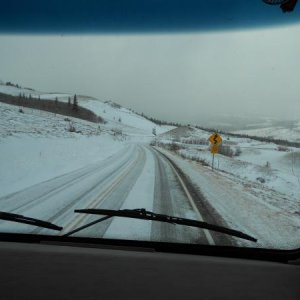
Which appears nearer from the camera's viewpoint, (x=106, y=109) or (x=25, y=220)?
(x=25, y=220)

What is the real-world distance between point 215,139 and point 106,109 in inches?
34.7

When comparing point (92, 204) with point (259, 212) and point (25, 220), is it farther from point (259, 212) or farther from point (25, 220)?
point (259, 212)

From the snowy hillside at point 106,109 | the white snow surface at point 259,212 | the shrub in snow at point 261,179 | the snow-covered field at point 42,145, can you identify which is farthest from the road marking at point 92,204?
the shrub in snow at point 261,179

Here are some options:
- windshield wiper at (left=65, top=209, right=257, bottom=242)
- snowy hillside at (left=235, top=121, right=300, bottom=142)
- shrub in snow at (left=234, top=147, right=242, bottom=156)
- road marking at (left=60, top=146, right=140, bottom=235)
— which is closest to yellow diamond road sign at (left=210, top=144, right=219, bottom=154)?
shrub in snow at (left=234, top=147, right=242, bottom=156)

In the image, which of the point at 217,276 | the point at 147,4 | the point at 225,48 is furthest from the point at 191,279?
the point at 147,4

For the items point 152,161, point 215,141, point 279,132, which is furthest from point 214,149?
point 152,161

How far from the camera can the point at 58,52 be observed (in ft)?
11.2

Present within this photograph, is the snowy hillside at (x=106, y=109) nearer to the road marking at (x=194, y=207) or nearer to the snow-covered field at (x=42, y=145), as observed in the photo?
the snow-covered field at (x=42, y=145)

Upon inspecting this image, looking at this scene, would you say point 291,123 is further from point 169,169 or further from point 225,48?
point 169,169

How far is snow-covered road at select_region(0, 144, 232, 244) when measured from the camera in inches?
129

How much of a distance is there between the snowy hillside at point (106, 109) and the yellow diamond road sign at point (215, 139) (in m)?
0.38

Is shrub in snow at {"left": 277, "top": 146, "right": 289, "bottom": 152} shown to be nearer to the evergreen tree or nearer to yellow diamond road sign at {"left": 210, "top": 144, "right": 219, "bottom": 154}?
yellow diamond road sign at {"left": 210, "top": 144, "right": 219, "bottom": 154}

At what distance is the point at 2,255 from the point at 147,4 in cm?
207

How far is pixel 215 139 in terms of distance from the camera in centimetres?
343
